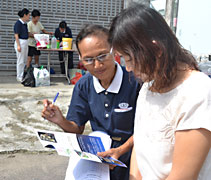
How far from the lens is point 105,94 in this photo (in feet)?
5.41

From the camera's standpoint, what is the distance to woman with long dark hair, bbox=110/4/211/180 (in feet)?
2.93

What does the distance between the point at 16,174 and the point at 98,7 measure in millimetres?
7163

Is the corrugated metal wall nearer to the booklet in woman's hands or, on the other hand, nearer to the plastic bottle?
the plastic bottle

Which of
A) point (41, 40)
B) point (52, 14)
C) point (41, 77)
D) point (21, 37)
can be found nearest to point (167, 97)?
point (41, 77)

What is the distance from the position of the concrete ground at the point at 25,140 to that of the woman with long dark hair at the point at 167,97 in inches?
76.5

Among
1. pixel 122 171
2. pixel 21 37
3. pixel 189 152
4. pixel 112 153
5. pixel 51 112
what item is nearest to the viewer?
pixel 189 152

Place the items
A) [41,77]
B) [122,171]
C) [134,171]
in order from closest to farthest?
[134,171] < [122,171] < [41,77]

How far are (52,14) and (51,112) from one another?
742 cm

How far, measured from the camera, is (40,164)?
2.92 m

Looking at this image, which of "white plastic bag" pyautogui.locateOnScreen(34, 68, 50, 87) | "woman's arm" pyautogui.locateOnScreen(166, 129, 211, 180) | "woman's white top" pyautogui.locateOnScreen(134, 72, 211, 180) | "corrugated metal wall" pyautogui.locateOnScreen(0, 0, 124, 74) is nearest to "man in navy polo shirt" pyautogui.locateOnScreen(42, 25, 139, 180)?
"woman's white top" pyautogui.locateOnScreen(134, 72, 211, 180)

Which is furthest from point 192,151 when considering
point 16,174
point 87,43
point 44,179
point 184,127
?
point 16,174

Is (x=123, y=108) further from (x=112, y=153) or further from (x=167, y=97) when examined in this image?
(x=167, y=97)

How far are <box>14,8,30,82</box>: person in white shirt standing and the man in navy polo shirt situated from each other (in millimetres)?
5339

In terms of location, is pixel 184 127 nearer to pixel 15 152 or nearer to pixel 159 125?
pixel 159 125
